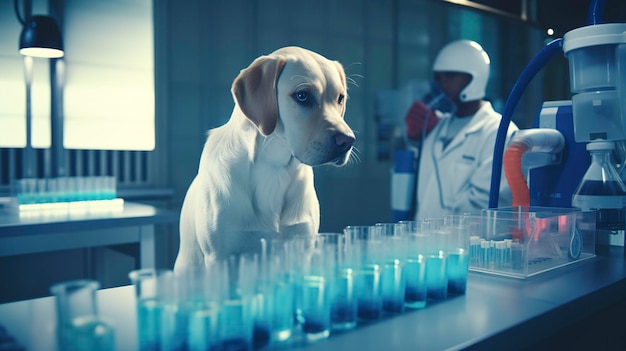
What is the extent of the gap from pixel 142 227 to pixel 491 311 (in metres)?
1.78

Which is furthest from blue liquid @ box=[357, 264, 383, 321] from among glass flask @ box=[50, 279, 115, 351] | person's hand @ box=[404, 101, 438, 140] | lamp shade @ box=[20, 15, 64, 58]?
person's hand @ box=[404, 101, 438, 140]

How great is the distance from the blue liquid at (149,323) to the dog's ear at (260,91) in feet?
1.57

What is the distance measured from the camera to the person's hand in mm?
3084

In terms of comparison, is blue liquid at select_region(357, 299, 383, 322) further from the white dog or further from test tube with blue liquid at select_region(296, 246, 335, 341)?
the white dog

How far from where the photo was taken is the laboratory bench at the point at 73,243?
198 centimetres

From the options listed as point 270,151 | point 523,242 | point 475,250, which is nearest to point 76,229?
point 270,151

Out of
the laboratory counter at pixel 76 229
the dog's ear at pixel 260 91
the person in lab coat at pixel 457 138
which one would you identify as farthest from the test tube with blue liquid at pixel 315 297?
the person in lab coat at pixel 457 138

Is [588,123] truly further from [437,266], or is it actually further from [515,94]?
[437,266]

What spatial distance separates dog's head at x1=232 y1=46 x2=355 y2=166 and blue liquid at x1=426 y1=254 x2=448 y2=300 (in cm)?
27

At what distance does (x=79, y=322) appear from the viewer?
1.74ft

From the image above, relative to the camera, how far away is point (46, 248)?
2.00 metres

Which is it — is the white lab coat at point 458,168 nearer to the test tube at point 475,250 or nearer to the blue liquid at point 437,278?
the test tube at point 475,250

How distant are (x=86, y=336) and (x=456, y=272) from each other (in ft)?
1.98

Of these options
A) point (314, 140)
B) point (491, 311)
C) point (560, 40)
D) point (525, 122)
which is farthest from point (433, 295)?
point (525, 122)
